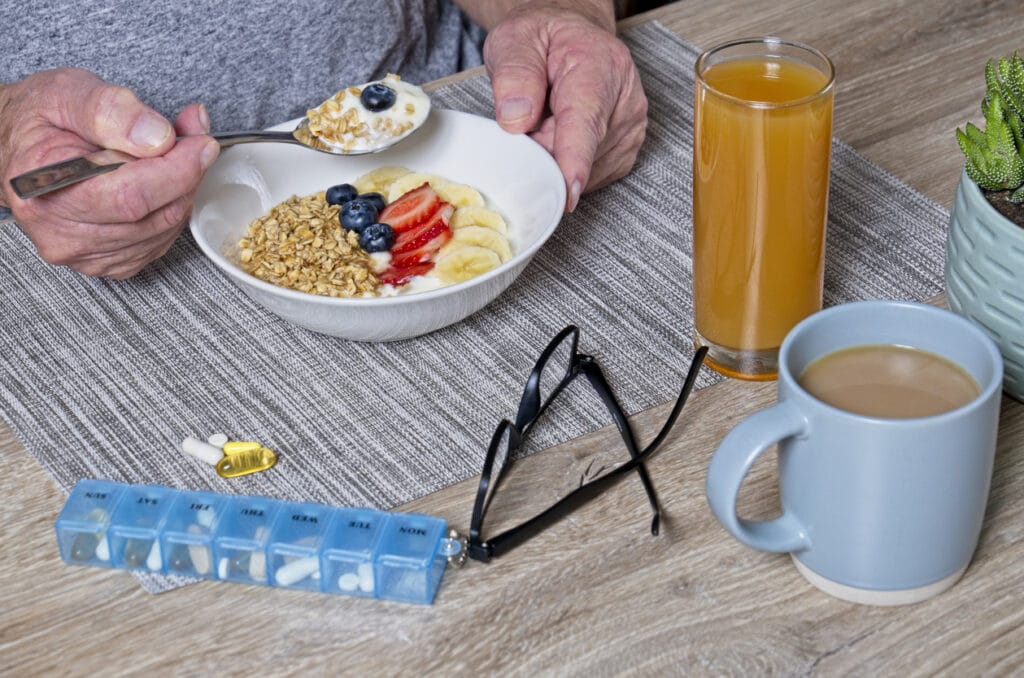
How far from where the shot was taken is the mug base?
27.3 inches

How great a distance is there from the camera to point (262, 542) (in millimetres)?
732

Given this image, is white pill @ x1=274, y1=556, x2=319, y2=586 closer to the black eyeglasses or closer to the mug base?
the black eyeglasses

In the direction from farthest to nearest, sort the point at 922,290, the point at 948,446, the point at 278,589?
the point at 922,290 < the point at 278,589 < the point at 948,446

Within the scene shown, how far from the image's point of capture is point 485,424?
86 cm

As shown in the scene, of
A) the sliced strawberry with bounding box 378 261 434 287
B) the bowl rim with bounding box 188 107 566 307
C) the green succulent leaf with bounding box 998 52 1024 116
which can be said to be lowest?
the sliced strawberry with bounding box 378 261 434 287

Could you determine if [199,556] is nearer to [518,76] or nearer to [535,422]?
[535,422]

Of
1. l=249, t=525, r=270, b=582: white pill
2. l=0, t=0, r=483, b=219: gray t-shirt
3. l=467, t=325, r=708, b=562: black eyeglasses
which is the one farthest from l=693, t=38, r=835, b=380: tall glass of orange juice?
l=0, t=0, r=483, b=219: gray t-shirt

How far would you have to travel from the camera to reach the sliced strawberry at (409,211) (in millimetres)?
1017

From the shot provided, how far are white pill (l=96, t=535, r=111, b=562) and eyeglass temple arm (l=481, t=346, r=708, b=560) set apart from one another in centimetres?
23

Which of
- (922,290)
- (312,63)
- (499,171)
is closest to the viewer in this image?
(922,290)

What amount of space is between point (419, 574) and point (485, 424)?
17cm

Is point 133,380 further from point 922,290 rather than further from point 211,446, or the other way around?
point 922,290

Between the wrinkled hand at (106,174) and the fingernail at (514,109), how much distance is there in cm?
26

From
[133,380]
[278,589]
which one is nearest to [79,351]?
[133,380]
